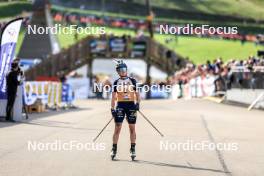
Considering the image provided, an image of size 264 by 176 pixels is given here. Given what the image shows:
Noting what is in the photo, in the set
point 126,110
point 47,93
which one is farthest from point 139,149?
point 47,93

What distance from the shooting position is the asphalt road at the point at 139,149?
10.7 metres

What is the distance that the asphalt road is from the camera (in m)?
10.7

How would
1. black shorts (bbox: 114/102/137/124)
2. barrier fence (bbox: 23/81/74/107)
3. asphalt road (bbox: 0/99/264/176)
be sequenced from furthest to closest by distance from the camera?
barrier fence (bbox: 23/81/74/107)
black shorts (bbox: 114/102/137/124)
asphalt road (bbox: 0/99/264/176)

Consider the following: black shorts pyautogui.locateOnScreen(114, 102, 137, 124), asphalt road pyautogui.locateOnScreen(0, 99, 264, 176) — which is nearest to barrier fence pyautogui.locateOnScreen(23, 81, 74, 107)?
asphalt road pyautogui.locateOnScreen(0, 99, 264, 176)

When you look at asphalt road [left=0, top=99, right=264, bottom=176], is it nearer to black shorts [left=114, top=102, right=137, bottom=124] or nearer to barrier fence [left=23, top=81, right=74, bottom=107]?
black shorts [left=114, top=102, right=137, bottom=124]

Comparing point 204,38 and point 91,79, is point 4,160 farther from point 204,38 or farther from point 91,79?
point 204,38

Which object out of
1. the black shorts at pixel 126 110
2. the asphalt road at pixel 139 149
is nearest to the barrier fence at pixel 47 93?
the asphalt road at pixel 139 149

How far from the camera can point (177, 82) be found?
132 feet

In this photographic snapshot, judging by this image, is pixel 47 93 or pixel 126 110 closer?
pixel 126 110

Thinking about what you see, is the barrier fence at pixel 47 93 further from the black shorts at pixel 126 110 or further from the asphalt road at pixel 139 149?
the black shorts at pixel 126 110

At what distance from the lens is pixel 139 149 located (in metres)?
13.5

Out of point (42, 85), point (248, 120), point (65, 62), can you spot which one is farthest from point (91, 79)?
point (248, 120)

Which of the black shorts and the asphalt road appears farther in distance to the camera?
the black shorts

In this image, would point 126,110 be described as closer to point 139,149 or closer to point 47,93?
point 139,149
